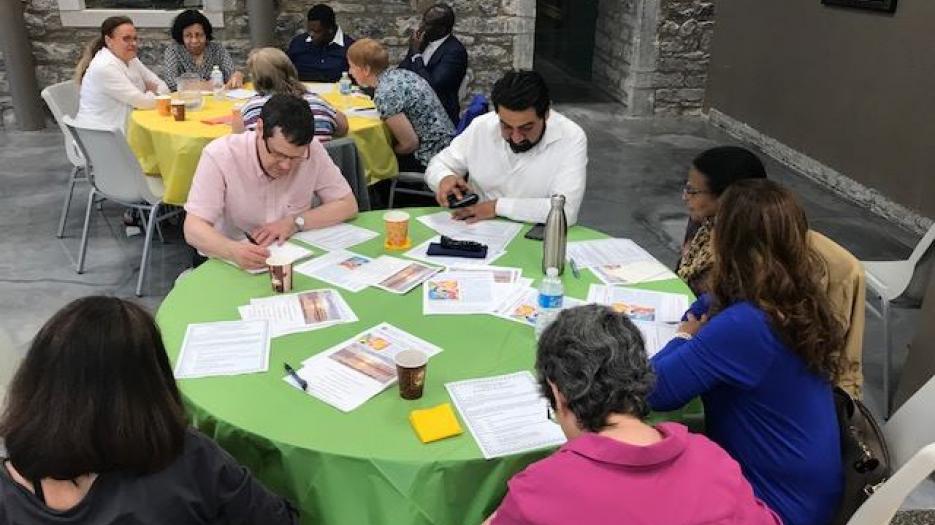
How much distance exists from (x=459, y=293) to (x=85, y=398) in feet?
4.01

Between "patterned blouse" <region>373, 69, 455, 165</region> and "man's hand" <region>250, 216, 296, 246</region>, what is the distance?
1555mm

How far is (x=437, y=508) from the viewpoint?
152 centimetres

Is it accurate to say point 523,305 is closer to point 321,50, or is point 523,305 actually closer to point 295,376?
point 295,376

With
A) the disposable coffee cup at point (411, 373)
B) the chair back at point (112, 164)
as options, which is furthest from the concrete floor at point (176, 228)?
the disposable coffee cup at point (411, 373)

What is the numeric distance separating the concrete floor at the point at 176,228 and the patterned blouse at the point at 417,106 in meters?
1.32

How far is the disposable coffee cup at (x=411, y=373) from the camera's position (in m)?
1.68

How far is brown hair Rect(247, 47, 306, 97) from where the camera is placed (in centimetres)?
391

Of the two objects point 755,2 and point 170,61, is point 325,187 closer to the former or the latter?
point 170,61

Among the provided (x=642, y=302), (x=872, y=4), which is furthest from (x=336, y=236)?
(x=872, y=4)

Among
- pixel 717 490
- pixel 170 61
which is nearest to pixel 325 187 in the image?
pixel 717 490

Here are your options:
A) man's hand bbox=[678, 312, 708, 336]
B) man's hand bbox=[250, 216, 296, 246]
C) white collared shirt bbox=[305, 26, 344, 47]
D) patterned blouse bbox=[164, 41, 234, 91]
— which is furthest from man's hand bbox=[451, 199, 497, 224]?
→ white collared shirt bbox=[305, 26, 344, 47]

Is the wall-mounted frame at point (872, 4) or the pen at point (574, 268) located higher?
the wall-mounted frame at point (872, 4)

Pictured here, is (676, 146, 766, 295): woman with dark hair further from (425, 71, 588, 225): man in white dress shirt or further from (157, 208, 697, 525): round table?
(157, 208, 697, 525): round table

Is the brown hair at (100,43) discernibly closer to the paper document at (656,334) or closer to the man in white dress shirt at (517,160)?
the man in white dress shirt at (517,160)
